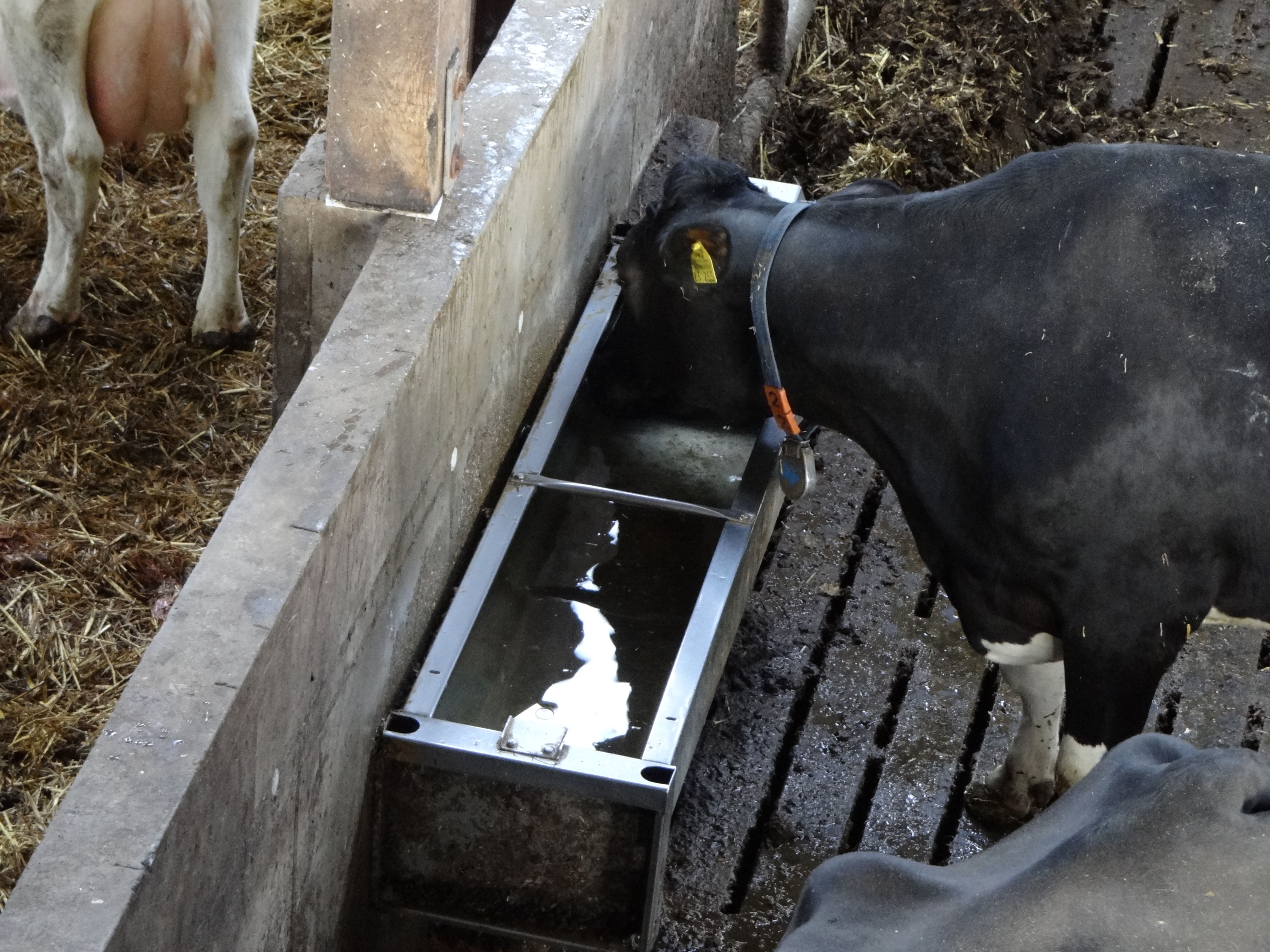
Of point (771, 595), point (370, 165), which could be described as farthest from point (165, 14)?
point (771, 595)

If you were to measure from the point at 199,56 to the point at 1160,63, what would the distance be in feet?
13.6

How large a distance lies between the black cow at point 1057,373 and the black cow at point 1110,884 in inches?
62.1

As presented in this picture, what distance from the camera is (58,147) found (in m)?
4.53

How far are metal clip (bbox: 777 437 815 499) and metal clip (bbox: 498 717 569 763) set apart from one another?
84 centimetres

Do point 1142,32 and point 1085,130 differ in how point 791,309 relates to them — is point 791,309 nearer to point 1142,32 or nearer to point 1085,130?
point 1085,130

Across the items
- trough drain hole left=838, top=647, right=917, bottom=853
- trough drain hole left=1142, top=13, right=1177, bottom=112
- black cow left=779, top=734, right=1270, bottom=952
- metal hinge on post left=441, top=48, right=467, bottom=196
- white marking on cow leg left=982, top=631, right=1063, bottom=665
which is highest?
black cow left=779, top=734, right=1270, bottom=952

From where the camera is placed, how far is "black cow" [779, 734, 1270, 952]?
58.7 inches

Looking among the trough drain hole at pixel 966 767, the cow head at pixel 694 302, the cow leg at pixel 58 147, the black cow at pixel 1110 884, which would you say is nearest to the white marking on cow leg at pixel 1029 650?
the trough drain hole at pixel 966 767

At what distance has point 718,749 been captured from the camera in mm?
3938

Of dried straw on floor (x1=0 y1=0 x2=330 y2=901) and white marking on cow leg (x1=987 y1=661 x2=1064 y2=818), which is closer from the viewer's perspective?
dried straw on floor (x1=0 y1=0 x2=330 y2=901)

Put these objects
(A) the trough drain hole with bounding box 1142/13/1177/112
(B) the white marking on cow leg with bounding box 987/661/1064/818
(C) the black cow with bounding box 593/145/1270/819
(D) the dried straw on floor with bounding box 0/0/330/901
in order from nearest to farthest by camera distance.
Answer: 1. (C) the black cow with bounding box 593/145/1270/819
2. (D) the dried straw on floor with bounding box 0/0/330/901
3. (B) the white marking on cow leg with bounding box 987/661/1064/818
4. (A) the trough drain hole with bounding box 1142/13/1177/112

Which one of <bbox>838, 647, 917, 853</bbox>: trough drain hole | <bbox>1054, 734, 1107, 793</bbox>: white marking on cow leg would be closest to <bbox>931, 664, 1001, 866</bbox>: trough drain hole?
<bbox>838, 647, 917, 853</bbox>: trough drain hole

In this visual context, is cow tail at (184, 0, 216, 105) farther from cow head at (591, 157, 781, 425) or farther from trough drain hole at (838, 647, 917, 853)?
trough drain hole at (838, 647, 917, 853)

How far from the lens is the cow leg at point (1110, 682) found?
335 cm
